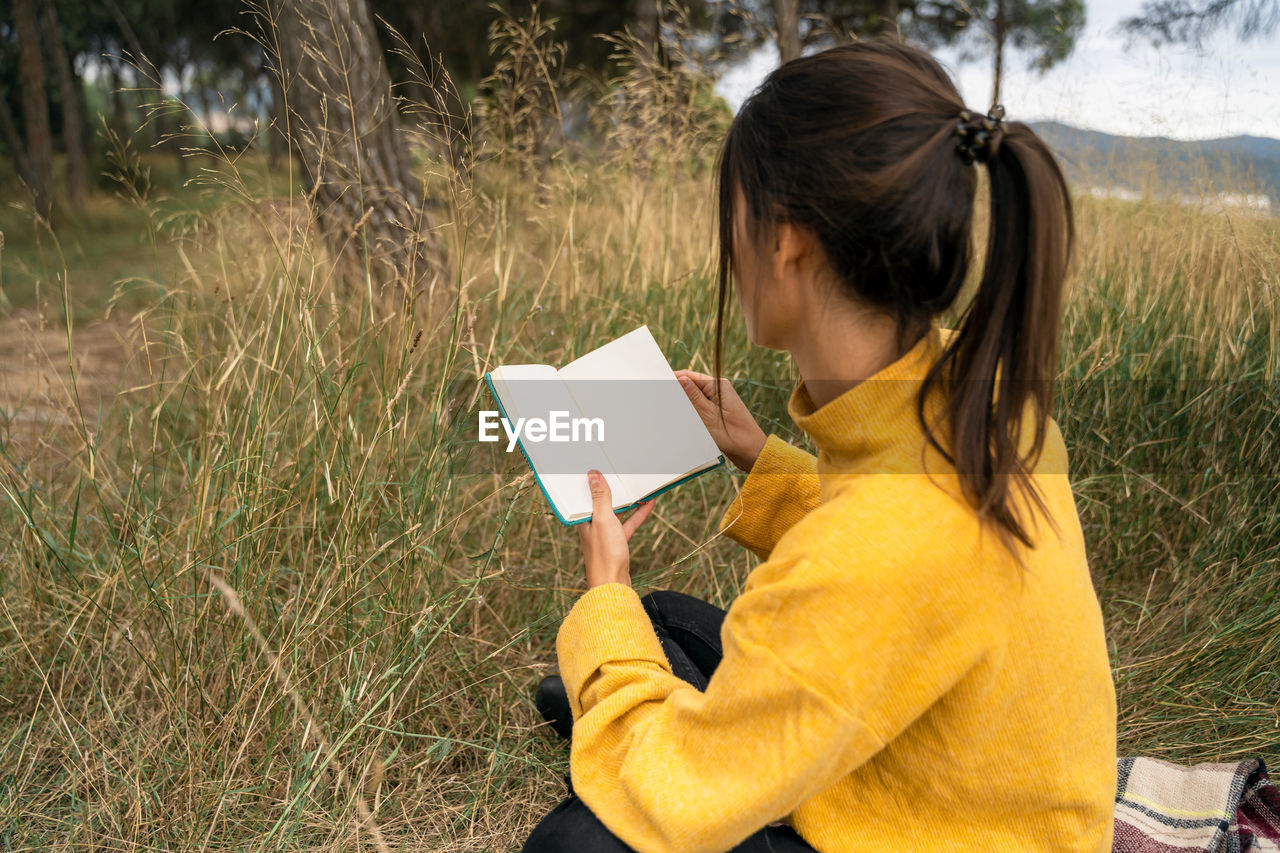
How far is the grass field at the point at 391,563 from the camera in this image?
1476mm

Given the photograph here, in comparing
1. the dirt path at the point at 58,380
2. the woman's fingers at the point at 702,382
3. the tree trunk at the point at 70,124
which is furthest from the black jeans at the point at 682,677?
the tree trunk at the point at 70,124

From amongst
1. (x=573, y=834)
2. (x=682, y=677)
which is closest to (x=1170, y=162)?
(x=682, y=677)

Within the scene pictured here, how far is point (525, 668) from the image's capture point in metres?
1.81

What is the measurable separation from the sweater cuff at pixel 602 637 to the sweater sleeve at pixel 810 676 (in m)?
0.14

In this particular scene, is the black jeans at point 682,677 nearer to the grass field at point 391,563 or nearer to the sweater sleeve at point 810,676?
the sweater sleeve at point 810,676

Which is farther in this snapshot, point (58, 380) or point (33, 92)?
point (33, 92)

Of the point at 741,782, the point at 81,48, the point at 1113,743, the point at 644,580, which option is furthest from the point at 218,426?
the point at 81,48

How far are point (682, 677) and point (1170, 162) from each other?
100 inches

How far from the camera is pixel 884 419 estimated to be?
0.87m

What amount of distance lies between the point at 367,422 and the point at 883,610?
148cm

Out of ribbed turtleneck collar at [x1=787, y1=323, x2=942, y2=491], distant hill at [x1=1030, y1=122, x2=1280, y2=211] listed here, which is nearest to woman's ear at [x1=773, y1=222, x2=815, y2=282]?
ribbed turtleneck collar at [x1=787, y1=323, x2=942, y2=491]

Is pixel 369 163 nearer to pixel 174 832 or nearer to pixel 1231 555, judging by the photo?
pixel 174 832

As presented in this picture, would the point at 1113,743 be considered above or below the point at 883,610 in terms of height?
below

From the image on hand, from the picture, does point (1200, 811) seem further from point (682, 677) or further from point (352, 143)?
point (352, 143)
